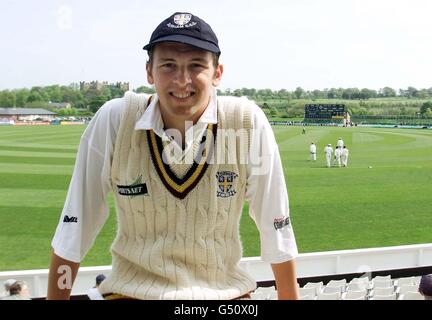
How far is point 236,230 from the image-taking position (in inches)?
57.7

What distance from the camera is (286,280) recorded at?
55.0 inches

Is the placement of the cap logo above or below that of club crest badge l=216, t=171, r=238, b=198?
above

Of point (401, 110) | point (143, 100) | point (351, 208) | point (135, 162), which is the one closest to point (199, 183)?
point (135, 162)

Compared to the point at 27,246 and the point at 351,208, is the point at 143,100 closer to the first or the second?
the point at 27,246

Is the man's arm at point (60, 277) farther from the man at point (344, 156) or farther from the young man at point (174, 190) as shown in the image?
the man at point (344, 156)

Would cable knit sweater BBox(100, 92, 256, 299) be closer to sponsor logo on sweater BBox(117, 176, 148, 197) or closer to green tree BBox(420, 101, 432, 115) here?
sponsor logo on sweater BBox(117, 176, 148, 197)

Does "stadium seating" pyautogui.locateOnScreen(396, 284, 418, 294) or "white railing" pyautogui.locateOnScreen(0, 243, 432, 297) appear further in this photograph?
"white railing" pyautogui.locateOnScreen(0, 243, 432, 297)

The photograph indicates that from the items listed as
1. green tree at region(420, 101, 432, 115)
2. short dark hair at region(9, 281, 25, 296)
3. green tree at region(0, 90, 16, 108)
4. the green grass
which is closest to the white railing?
the green grass

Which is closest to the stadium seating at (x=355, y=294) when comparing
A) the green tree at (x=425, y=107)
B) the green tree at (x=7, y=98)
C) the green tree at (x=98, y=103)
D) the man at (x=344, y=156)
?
the green tree at (x=98, y=103)

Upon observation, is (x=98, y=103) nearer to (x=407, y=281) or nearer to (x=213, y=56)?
(x=213, y=56)

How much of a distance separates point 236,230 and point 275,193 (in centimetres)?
16

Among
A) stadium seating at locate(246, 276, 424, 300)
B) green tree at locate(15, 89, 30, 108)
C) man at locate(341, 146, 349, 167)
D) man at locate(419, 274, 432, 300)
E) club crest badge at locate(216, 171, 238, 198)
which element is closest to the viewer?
club crest badge at locate(216, 171, 238, 198)

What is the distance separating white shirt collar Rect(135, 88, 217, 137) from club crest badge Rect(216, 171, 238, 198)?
15 cm

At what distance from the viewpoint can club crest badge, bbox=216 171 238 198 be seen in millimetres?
A: 1393
